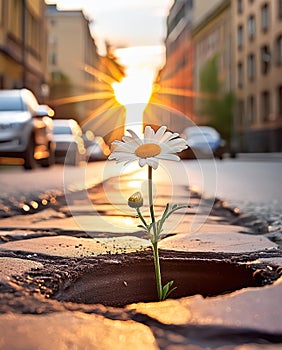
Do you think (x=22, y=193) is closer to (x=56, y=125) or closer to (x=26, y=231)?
(x=26, y=231)

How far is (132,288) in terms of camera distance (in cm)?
196

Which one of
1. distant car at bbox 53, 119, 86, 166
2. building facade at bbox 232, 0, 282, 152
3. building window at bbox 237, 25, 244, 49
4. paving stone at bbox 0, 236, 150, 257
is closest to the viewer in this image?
paving stone at bbox 0, 236, 150, 257

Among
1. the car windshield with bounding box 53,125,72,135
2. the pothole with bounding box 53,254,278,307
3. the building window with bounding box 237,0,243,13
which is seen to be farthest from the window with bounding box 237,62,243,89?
the pothole with bounding box 53,254,278,307

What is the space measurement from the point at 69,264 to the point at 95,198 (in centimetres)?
399

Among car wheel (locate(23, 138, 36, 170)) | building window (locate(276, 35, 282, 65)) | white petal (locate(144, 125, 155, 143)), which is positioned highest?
building window (locate(276, 35, 282, 65))

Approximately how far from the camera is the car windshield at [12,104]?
12539mm

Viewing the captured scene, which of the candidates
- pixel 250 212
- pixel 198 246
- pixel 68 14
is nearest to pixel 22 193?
pixel 250 212

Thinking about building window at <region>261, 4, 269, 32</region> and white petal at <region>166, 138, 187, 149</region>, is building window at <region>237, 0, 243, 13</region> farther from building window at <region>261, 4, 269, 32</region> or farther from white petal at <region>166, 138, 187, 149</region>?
white petal at <region>166, 138, 187, 149</region>

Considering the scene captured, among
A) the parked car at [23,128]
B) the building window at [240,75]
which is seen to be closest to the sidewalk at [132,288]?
the parked car at [23,128]

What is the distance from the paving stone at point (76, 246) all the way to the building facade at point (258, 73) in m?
38.0

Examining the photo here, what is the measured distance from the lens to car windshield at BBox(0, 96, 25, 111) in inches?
494

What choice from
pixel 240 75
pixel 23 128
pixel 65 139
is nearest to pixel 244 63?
pixel 240 75

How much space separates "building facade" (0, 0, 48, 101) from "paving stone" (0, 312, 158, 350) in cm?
2080

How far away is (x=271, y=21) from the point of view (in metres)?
41.1
